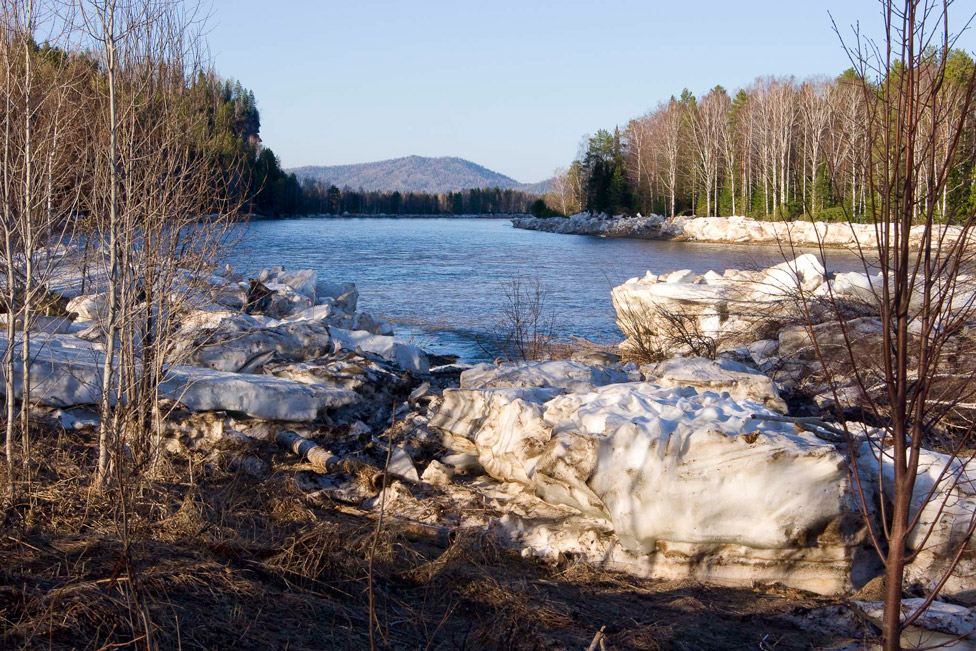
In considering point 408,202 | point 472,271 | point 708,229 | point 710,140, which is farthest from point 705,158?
point 408,202

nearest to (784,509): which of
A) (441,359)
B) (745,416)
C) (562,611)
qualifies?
(745,416)

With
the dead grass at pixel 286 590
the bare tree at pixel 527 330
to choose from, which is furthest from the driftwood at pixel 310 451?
the bare tree at pixel 527 330

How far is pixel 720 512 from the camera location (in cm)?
439

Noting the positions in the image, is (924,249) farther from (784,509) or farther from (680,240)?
(680,240)

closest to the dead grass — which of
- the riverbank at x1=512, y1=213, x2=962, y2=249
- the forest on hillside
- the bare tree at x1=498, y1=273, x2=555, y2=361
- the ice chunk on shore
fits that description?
the ice chunk on shore

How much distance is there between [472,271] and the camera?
27719 millimetres

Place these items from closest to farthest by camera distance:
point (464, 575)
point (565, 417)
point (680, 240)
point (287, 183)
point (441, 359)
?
point (464, 575) < point (565, 417) < point (441, 359) < point (680, 240) < point (287, 183)

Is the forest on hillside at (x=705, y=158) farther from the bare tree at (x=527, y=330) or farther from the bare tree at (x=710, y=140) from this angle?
the bare tree at (x=527, y=330)

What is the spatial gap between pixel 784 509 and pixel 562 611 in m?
1.43

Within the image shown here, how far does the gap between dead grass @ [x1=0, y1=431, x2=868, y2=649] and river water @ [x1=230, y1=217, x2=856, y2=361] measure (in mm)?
2361

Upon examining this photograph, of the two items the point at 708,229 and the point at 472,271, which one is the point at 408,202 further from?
the point at 472,271

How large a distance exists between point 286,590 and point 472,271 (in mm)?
24350

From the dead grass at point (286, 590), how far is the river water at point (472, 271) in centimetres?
236

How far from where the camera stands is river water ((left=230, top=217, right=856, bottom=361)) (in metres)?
15.5
